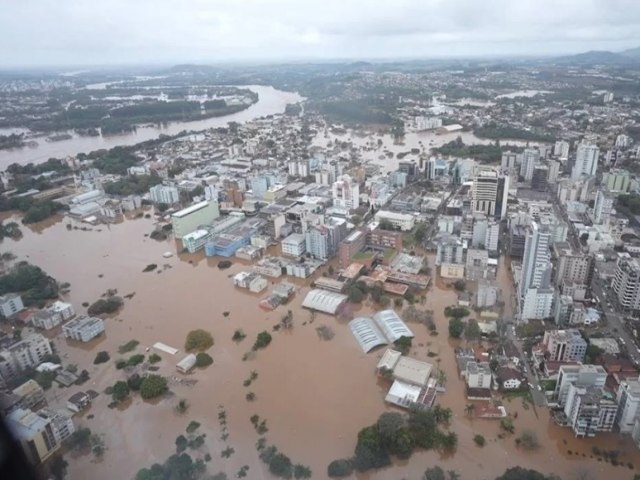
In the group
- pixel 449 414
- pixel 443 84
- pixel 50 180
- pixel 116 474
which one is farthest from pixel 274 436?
pixel 443 84

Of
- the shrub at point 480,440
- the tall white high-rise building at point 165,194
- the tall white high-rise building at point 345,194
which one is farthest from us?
the tall white high-rise building at point 165,194

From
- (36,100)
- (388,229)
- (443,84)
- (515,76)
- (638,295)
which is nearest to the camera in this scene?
(638,295)

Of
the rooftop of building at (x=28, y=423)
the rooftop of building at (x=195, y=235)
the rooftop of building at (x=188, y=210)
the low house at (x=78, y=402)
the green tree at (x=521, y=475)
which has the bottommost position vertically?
the low house at (x=78, y=402)

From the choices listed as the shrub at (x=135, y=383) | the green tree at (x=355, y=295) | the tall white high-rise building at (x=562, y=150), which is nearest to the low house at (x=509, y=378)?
the green tree at (x=355, y=295)

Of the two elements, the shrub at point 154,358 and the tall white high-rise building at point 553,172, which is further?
the tall white high-rise building at point 553,172

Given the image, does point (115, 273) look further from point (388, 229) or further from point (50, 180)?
point (50, 180)

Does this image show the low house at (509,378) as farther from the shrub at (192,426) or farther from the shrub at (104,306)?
the shrub at (104,306)
